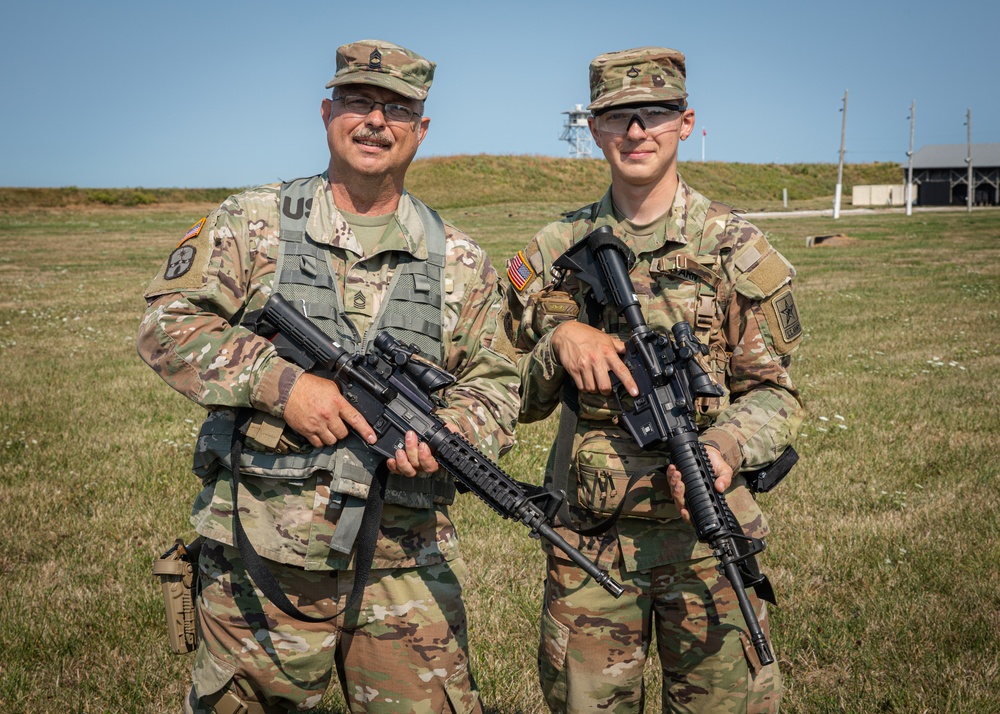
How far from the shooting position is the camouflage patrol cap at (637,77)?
10.4ft

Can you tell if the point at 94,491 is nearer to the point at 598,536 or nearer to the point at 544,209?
the point at 598,536

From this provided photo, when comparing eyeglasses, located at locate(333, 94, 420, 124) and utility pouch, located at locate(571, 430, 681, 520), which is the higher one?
eyeglasses, located at locate(333, 94, 420, 124)

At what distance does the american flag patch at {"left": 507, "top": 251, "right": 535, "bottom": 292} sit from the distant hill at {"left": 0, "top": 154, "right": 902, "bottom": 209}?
54.9m

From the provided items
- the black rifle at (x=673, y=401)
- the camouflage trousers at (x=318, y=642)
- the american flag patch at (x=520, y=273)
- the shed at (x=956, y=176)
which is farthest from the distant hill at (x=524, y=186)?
the camouflage trousers at (x=318, y=642)

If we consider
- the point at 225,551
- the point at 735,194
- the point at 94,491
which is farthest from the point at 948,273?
the point at 735,194

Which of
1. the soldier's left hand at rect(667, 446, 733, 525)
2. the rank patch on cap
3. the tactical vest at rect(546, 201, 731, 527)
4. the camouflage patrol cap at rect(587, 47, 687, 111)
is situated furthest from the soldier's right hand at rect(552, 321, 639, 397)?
the rank patch on cap

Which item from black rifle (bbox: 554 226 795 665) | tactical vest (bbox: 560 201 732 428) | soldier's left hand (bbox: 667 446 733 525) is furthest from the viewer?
tactical vest (bbox: 560 201 732 428)

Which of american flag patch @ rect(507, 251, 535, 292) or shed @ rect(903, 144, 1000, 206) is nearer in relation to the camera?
american flag patch @ rect(507, 251, 535, 292)

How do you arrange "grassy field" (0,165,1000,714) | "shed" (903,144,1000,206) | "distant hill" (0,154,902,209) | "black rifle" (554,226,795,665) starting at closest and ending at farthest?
"black rifle" (554,226,795,665) < "grassy field" (0,165,1000,714) < "distant hill" (0,154,902,209) < "shed" (903,144,1000,206)

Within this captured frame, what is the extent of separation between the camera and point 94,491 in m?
6.88

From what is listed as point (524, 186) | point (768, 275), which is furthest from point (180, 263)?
point (524, 186)

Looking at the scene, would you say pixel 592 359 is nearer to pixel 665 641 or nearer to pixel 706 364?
pixel 706 364

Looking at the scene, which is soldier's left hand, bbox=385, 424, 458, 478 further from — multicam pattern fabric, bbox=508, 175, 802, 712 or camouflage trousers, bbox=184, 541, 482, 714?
multicam pattern fabric, bbox=508, 175, 802, 712

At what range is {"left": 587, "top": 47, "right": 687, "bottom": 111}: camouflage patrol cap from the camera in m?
3.18
